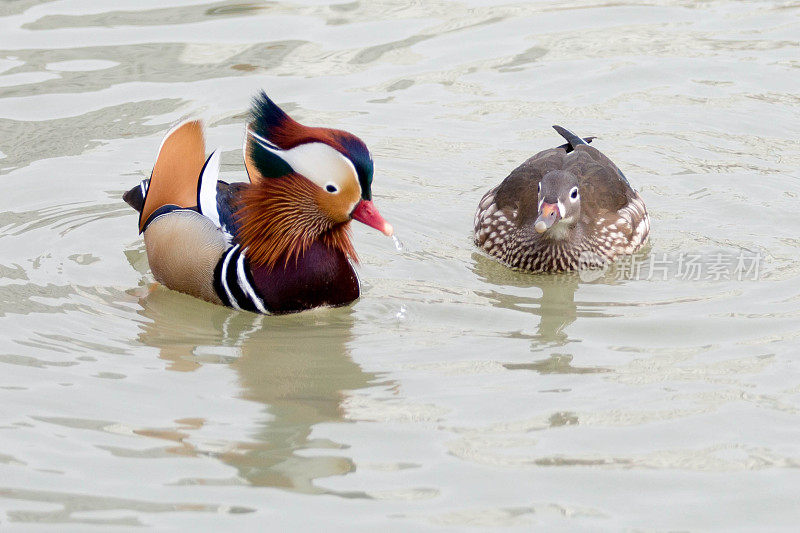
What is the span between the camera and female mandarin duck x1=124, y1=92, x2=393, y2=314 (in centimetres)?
575

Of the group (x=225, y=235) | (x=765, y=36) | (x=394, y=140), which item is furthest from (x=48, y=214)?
(x=765, y=36)

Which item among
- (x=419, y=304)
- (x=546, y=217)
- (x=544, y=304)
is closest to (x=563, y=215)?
(x=546, y=217)

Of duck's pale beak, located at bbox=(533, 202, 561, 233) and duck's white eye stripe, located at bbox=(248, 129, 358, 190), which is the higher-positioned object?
duck's white eye stripe, located at bbox=(248, 129, 358, 190)

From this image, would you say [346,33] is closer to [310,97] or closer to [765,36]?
[310,97]

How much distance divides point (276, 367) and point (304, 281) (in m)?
0.64

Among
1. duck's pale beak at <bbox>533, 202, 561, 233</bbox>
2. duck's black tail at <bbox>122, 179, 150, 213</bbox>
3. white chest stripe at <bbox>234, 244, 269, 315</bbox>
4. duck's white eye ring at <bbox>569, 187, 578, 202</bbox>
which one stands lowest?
white chest stripe at <bbox>234, 244, 269, 315</bbox>

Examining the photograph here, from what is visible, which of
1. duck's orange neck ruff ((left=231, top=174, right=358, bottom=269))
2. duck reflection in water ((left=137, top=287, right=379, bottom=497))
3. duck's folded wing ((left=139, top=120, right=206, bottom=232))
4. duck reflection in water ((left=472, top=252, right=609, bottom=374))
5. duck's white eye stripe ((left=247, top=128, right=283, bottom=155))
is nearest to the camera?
duck reflection in water ((left=137, top=287, right=379, bottom=497))

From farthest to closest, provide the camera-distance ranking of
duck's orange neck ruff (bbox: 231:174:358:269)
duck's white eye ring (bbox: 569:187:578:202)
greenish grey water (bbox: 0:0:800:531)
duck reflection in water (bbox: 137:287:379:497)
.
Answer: duck's white eye ring (bbox: 569:187:578:202), duck's orange neck ruff (bbox: 231:174:358:269), duck reflection in water (bbox: 137:287:379:497), greenish grey water (bbox: 0:0:800:531)

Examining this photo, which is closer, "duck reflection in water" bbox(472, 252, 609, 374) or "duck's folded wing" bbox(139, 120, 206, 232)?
"duck reflection in water" bbox(472, 252, 609, 374)

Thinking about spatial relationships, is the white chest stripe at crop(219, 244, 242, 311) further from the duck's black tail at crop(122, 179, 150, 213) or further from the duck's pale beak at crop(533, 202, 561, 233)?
the duck's pale beak at crop(533, 202, 561, 233)

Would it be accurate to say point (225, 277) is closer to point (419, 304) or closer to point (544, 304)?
point (419, 304)

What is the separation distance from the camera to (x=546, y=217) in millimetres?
6715

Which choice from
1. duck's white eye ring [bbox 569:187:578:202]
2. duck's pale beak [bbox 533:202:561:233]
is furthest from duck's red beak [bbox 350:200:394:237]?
duck's white eye ring [bbox 569:187:578:202]

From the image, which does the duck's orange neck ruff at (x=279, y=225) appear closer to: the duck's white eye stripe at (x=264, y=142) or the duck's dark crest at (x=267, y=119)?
the duck's white eye stripe at (x=264, y=142)
